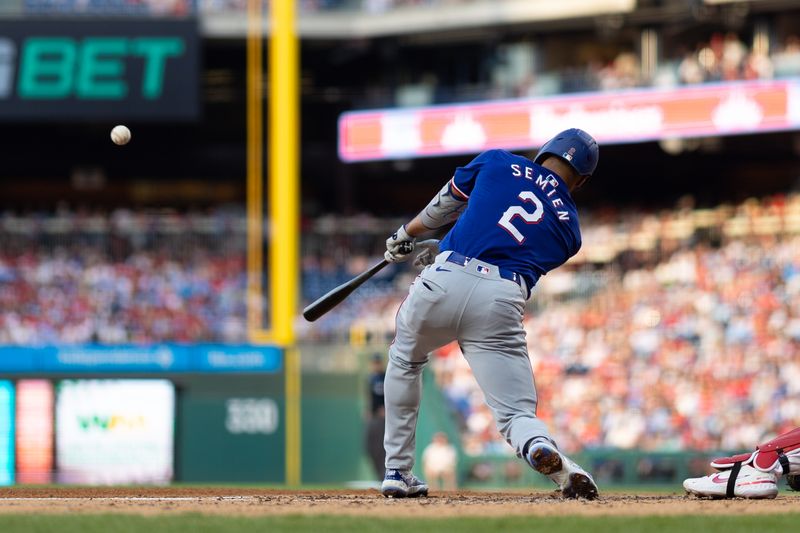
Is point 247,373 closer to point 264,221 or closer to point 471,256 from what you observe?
point 264,221

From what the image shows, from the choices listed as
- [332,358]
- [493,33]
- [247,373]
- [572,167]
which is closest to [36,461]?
[247,373]

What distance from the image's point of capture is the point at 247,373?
18.9 metres

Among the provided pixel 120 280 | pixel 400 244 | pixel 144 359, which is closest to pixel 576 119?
pixel 120 280

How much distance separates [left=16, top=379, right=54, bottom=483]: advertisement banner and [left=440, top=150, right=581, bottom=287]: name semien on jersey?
1301 centimetres

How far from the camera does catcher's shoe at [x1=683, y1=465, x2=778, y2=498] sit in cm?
626

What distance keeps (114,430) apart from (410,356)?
41.7ft

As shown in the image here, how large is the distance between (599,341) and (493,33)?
7.92 metres

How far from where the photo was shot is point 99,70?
23.3 metres

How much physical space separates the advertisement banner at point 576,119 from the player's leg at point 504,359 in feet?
50.6

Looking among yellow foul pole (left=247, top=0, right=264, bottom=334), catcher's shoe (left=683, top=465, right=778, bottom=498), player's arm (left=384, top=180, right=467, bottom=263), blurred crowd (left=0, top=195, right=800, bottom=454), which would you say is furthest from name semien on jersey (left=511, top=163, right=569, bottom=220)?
yellow foul pole (left=247, top=0, right=264, bottom=334)

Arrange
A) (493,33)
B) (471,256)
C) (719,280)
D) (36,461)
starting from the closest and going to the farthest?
(471,256), (36,461), (719,280), (493,33)

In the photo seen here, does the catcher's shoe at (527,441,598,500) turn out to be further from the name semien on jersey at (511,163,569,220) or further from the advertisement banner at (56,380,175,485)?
the advertisement banner at (56,380,175,485)

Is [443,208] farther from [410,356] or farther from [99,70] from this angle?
[99,70]

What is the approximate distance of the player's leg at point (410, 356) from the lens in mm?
6234
